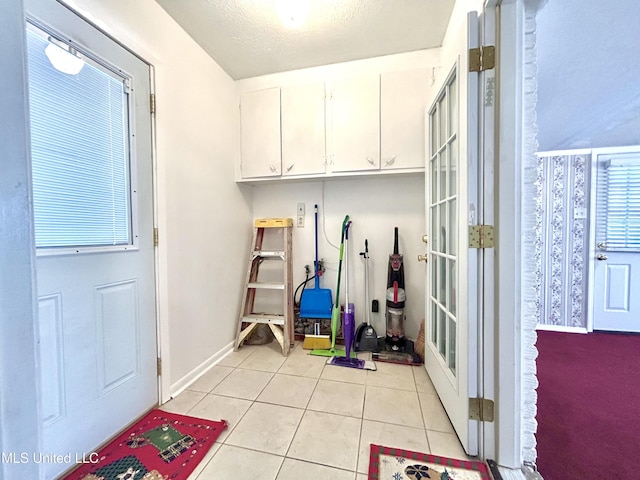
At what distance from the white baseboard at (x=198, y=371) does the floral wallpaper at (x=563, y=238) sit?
3323mm

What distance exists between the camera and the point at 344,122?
2.02m

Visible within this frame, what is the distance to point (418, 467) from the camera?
108 cm

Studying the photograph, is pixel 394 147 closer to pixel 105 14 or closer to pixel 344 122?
pixel 344 122

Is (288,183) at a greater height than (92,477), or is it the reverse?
(288,183)

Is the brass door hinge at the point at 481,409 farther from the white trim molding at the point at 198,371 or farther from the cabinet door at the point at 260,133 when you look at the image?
the cabinet door at the point at 260,133

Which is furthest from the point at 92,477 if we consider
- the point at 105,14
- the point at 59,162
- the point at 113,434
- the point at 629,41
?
the point at 629,41

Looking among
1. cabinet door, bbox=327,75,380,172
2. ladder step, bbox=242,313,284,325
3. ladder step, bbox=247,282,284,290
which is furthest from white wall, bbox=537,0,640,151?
ladder step, bbox=242,313,284,325

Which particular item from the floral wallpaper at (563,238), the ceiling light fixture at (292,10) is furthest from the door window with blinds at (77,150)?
the floral wallpaper at (563,238)

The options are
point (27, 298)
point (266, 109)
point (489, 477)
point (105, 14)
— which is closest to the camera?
point (27, 298)

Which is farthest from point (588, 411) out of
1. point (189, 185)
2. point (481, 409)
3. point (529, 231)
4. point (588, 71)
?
point (189, 185)

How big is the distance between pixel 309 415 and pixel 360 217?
1.57 metres

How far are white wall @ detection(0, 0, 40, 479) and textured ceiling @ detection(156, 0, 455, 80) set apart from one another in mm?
1499

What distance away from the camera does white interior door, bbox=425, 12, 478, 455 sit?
111 cm

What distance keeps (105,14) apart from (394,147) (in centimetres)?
180
